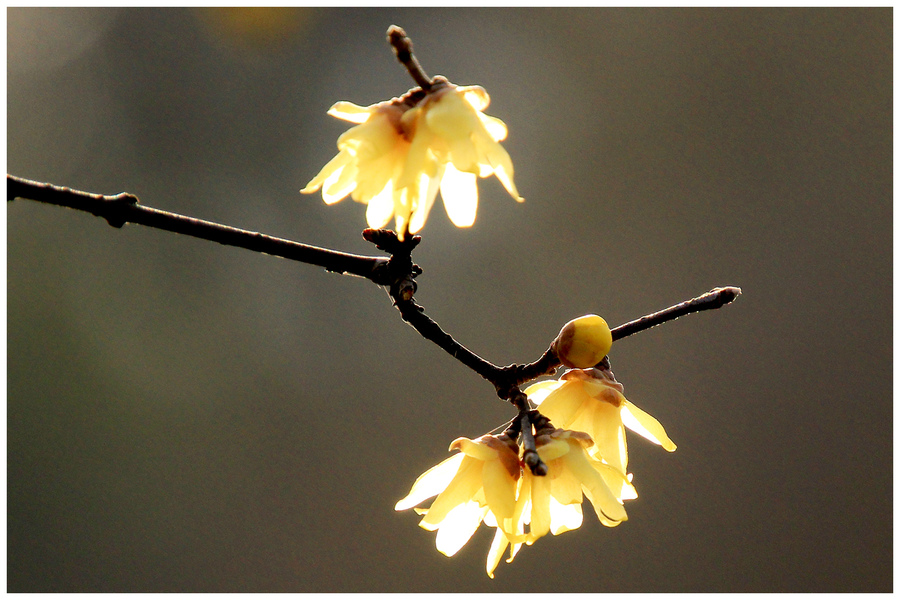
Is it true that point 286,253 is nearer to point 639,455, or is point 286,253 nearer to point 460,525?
point 460,525

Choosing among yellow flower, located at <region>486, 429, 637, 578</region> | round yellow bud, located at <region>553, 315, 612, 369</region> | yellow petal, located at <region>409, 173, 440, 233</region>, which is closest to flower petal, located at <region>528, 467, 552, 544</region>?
yellow flower, located at <region>486, 429, 637, 578</region>

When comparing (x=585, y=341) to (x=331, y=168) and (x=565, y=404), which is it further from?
(x=331, y=168)

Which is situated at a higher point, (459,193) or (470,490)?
(459,193)

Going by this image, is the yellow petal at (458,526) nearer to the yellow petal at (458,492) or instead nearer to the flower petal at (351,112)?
the yellow petal at (458,492)

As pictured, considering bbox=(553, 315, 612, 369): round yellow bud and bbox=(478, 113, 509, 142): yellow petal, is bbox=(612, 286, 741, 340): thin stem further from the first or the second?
bbox=(478, 113, 509, 142): yellow petal

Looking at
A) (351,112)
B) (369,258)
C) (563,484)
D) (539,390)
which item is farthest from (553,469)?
(351,112)

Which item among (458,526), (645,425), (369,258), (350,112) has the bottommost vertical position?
(458,526)

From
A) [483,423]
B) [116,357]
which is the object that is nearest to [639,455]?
[483,423]
